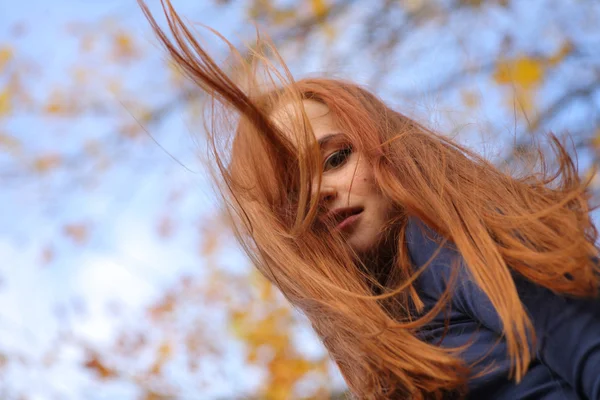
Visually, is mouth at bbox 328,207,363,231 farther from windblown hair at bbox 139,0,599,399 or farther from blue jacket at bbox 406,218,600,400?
blue jacket at bbox 406,218,600,400

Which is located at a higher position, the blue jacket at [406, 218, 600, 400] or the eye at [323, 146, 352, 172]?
Answer: the eye at [323, 146, 352, 172]

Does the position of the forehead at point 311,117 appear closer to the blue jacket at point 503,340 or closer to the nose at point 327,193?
the nose at point 327,193

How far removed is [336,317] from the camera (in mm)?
1271

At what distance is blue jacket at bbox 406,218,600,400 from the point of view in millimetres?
944

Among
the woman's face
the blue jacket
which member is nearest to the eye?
the woman's face

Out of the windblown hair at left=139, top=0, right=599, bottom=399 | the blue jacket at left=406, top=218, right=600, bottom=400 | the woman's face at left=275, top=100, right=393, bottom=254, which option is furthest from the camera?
the woman's face at left=275, top=100, right=393, bottom=254

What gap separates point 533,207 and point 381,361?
1.32 ft

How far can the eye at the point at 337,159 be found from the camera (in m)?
1.42

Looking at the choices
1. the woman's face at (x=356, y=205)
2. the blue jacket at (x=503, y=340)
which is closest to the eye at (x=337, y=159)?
the woman's face at (x=356, y=205)

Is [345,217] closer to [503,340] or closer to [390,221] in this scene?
[390,221]

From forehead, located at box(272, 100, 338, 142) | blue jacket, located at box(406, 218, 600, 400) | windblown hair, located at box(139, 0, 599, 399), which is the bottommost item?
blue jacket, located at box(406, 218, 600, 400)

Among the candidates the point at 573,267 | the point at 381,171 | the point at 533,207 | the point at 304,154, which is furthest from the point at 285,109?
the point at 573,267

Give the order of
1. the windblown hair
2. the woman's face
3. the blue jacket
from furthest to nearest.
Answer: the woman's face
the windblown hair
the blue jacket

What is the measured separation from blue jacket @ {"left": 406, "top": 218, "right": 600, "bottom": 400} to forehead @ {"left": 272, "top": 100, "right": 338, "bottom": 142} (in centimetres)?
34
